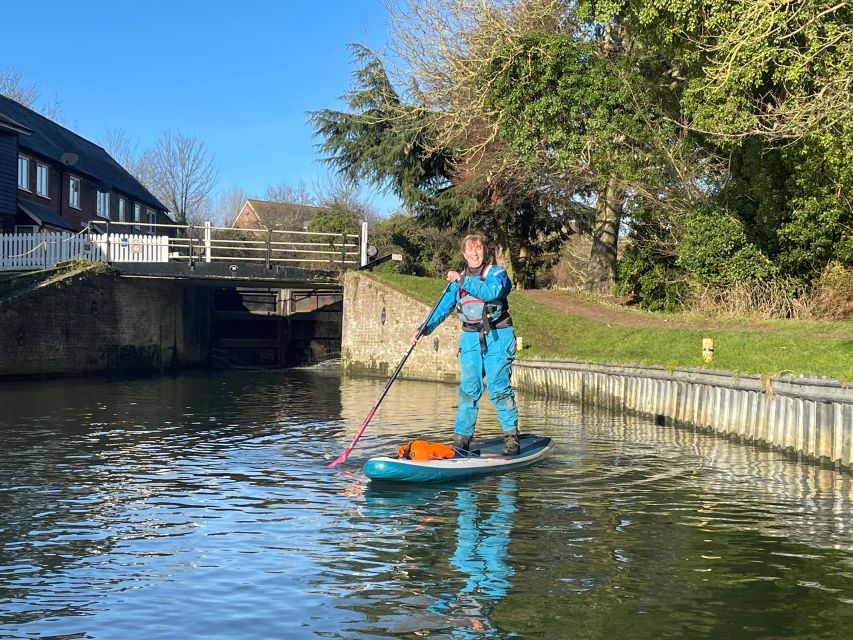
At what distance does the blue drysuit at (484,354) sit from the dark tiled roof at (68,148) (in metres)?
32.1

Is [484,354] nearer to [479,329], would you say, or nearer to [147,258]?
[479,329]

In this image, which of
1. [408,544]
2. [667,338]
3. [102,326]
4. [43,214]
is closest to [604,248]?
[667,338]

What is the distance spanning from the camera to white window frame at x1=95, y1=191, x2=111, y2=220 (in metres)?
50.0

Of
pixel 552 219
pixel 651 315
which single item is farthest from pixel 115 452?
pixel 552 219

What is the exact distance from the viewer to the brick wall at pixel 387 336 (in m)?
30.5

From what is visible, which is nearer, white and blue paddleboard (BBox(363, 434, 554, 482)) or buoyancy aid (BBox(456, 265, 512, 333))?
white and blue paddleboard (BBox(363, 434, 554, 482))

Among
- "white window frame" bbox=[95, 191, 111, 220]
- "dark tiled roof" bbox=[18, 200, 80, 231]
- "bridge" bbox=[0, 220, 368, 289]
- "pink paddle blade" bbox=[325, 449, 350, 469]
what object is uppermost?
"white window frame" bbox=[95, 191, 111, 220]

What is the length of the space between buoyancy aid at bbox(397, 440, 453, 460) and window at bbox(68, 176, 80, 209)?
39.5m

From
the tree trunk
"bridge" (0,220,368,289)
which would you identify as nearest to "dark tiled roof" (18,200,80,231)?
"bridge" (0,220,368,289)

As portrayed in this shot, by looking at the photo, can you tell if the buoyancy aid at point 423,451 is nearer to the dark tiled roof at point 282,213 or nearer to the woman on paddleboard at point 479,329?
the woman on paddleboard at point 479,329

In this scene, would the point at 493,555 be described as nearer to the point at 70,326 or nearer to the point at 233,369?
the point at 70,326

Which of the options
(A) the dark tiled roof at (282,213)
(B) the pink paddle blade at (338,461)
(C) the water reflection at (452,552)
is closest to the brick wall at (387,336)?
(B) the pink paddle blade at (338,461)

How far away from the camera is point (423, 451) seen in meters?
11.1

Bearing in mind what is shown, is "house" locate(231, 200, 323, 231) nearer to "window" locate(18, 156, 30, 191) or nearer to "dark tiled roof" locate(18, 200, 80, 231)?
"dark tiled roof" locate(18, 200, 80, 231)
